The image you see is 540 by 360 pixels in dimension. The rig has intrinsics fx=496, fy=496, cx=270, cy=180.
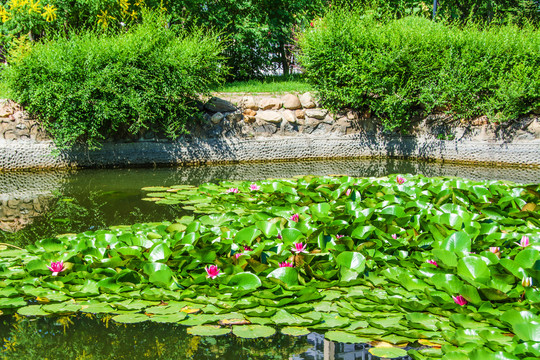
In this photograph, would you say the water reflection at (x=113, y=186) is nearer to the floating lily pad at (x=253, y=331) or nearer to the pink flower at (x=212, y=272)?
the pink flower at (x=212, y=272)

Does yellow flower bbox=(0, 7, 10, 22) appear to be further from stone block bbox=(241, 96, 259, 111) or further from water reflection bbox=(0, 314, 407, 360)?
water reflection bbox=(0, 314, 407, 360)

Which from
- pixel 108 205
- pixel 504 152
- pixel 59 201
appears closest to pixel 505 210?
pixel 108 205

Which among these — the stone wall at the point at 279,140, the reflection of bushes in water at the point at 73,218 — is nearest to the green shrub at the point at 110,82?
the stone wall at the point at 279,140

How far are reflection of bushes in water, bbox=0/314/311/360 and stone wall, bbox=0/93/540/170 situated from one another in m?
5.32

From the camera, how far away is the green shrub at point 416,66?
7934mm

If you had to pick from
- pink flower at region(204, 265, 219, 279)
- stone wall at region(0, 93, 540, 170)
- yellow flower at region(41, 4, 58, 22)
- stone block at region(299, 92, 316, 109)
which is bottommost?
stone wall at region(0, 93, 540, 170)

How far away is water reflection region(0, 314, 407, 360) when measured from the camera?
6.52 feet

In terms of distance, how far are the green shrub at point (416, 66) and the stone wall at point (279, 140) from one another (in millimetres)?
296

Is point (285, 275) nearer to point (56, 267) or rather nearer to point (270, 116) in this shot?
point (56, 267)

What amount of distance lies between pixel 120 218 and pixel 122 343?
2263mm

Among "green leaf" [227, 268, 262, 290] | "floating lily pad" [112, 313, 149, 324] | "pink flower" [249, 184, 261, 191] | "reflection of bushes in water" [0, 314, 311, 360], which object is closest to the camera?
"reflection of bushes in water" [0, 314, 311, 360]

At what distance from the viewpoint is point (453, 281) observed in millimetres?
2281

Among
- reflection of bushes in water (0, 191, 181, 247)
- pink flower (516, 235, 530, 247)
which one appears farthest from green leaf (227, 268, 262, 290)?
reflection of bushes in water (0, 191, 181, 247)

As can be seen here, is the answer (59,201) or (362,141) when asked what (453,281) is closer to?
(59,201)
